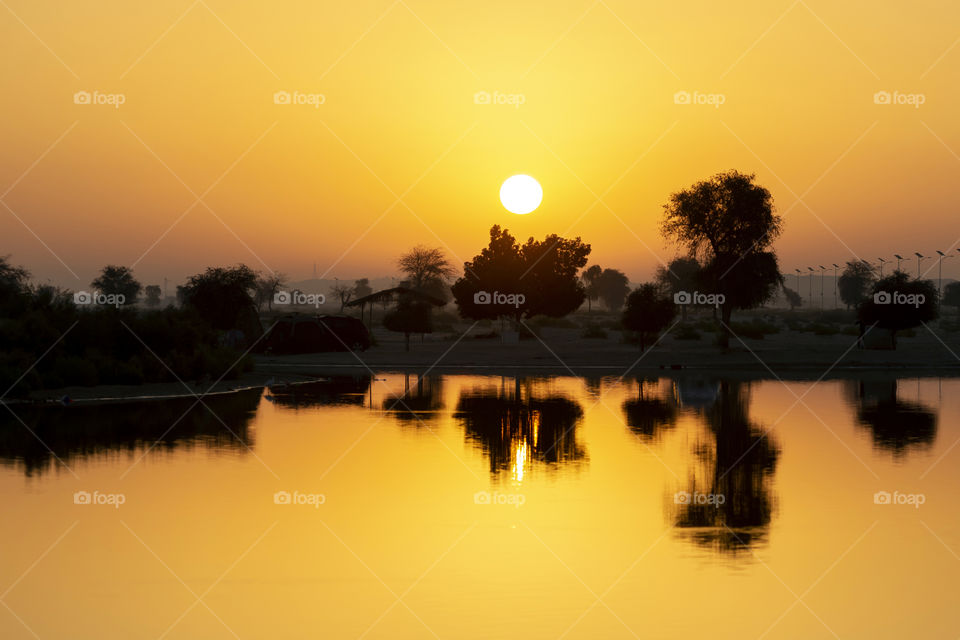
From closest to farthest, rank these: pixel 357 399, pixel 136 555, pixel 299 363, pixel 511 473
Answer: pixel 136 555, pixel 511 473, pixel 357 399, pixel 299 363

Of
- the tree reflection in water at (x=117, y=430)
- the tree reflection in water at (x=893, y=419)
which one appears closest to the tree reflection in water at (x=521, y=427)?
the tree reflection in water at (x=117, y=430)

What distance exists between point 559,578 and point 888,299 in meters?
56.0

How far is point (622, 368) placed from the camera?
48.7 m

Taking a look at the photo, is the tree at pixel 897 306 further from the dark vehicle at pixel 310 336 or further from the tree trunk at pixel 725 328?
the dark vehicle at pixel 310 336

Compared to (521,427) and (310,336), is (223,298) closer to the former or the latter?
(310,336)

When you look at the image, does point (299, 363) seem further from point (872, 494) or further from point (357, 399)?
point (872, 494)

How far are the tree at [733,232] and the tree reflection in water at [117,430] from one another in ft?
125

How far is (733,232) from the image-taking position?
202 ft

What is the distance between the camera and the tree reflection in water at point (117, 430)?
18844mm

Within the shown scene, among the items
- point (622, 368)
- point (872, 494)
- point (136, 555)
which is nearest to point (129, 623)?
point (136, 555)

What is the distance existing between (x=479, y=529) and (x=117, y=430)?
12.5 metres

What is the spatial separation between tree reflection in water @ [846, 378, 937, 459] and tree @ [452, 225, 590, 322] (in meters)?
47.1

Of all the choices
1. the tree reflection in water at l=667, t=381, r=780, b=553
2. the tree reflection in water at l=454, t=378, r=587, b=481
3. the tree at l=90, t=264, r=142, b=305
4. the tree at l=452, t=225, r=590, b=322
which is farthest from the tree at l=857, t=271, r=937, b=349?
the tree at l=90, t=264, r=142, b=305

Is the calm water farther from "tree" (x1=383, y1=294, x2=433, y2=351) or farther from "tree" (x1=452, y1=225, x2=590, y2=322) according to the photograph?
"tree" (x1=452, y1=225, x2=590, y2=322)
